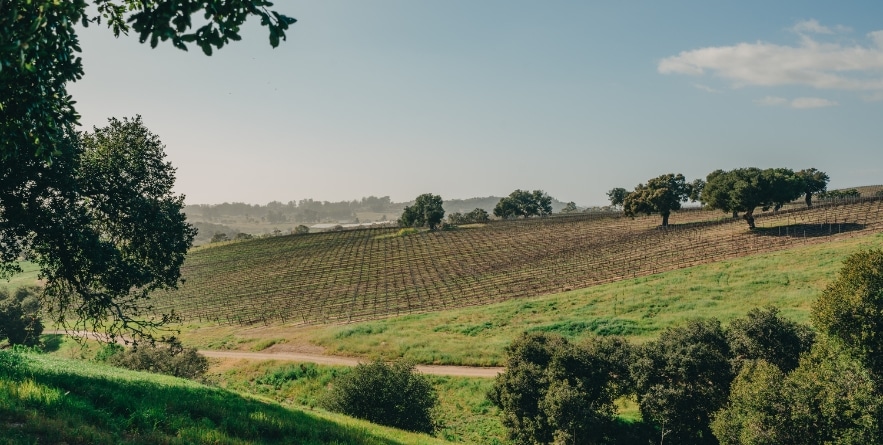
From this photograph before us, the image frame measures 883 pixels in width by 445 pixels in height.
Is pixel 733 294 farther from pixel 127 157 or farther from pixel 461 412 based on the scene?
pixel 127 157

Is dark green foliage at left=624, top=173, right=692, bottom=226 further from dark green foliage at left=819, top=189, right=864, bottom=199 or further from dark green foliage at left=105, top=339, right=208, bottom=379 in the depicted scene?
dark green foliage at left=105, top=339, right=208, bottom=379

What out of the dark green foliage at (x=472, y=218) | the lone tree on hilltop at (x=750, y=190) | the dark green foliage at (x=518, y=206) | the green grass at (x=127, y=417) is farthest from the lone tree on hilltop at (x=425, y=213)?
the green grass at (x=127, y=417)

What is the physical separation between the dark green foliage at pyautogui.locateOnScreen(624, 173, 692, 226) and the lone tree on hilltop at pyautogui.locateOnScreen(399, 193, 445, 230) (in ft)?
212

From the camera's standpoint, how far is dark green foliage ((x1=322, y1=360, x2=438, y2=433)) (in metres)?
30.3

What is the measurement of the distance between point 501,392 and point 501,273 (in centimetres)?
5595

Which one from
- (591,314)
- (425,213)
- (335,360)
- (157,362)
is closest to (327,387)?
(335,360)

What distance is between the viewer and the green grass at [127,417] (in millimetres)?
9562

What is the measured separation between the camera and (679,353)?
3139 cm

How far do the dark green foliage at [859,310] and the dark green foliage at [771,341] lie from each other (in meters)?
5.02

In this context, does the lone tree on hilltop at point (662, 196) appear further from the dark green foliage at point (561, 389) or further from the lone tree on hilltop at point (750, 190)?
the dark green foliage at point (561, 389)

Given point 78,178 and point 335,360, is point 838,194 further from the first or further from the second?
point 78,178

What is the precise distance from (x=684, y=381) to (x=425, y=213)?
129 m

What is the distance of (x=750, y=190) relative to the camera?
274 feet

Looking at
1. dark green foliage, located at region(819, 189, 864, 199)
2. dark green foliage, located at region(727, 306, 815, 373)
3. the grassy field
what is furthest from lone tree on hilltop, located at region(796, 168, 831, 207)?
dark green foliage, located at region(727, 306, 815, 373)
